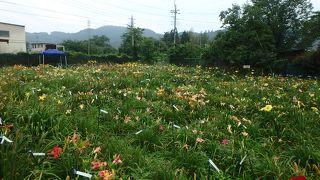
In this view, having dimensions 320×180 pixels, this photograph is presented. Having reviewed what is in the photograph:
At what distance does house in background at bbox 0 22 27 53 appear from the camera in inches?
2283

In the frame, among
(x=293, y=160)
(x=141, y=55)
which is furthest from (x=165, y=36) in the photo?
(x=293, y=160)

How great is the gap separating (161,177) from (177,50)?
34.3 m

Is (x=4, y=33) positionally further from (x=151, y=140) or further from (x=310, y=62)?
(x=151, y=140)

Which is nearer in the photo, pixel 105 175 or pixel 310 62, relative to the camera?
pixel 105 175

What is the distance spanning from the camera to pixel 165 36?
250 ft

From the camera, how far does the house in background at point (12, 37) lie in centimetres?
5800

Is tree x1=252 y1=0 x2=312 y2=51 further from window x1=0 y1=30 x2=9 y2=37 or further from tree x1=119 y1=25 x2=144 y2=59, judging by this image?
window x1=0 y1=30 x2=9 y2=37

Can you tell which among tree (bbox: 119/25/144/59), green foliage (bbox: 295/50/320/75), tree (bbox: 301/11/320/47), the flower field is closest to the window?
tree (bbox: 119/25/144/59)

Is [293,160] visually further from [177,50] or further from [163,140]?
[177,50]

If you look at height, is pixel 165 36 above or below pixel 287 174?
above

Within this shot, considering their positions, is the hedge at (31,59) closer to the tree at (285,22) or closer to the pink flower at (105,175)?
the tree at (285,22)

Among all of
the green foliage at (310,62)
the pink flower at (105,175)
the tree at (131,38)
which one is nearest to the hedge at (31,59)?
the tree at (131,38)

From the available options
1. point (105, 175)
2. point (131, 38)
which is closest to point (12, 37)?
point (131, 38)

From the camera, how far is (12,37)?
62.0 m
